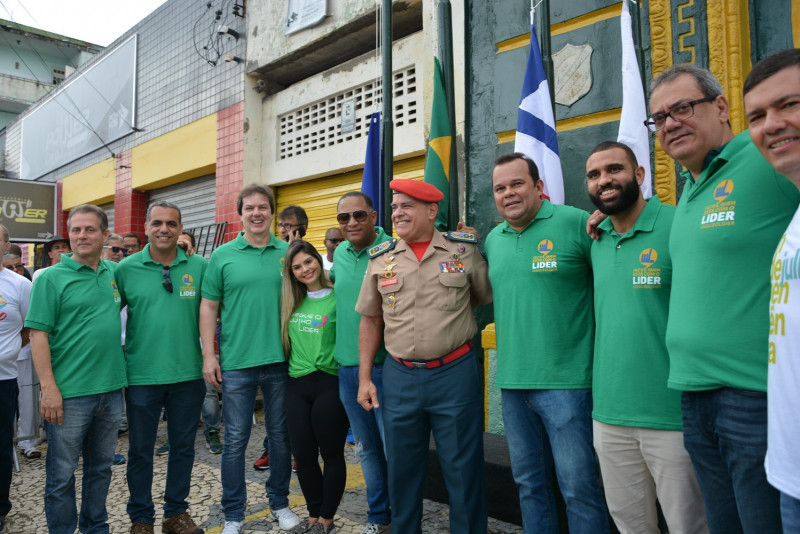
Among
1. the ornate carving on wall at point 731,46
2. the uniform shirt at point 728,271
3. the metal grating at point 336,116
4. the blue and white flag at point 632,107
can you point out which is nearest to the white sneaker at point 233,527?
the uniform shirt at point 728,271

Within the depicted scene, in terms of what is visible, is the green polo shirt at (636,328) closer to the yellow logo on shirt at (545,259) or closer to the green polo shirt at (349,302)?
the yellow logo on shirt at (545,259)

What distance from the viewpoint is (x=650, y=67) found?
3.79 meters

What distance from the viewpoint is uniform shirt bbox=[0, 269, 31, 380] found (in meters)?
3.61

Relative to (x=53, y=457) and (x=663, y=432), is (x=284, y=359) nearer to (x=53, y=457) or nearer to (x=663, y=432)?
(x=53, y=457)

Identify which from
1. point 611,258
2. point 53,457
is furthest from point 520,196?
point 53,457

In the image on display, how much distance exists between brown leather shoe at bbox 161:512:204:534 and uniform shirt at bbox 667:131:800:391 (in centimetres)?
291

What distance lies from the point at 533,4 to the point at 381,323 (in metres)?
3.00

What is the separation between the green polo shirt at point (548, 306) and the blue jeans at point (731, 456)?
2.06 ft

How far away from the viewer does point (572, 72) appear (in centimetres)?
417

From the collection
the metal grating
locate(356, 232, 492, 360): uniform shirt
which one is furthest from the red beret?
the metal grating

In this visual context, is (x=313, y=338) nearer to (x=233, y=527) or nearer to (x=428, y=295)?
(x=428, y=295)

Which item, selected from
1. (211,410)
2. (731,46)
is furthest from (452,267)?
(211,410)

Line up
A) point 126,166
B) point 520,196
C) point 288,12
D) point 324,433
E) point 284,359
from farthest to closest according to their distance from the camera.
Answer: point 126,166
point 288,12
point 284,359
point 324,433
point 520,196

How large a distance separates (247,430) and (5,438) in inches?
67.0
